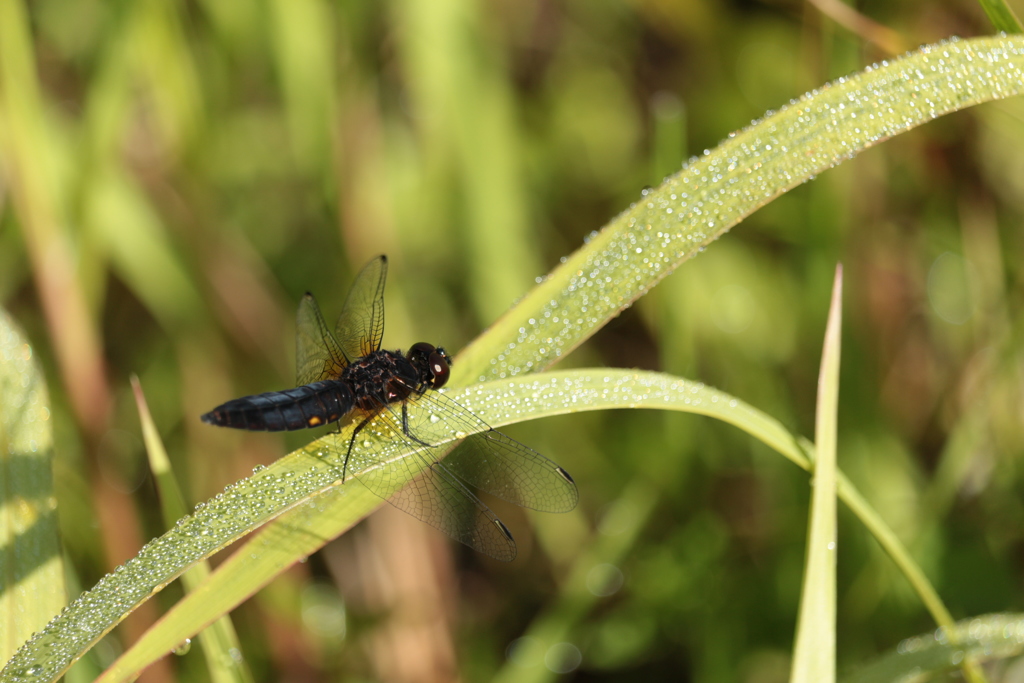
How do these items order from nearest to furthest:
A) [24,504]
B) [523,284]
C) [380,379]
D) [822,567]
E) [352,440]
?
[822,567] → [24,504] → [352,440] → [380,379] → [523,284]

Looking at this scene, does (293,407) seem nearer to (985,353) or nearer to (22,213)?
(22,213)

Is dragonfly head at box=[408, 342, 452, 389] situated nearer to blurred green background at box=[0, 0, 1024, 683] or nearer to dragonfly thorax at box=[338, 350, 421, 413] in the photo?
dragonfly thorax at box=[338, 350, 421, 413]

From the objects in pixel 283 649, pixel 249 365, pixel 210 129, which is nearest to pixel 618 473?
A: pixel 283 649

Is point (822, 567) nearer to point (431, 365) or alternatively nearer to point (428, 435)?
point (428, 435)

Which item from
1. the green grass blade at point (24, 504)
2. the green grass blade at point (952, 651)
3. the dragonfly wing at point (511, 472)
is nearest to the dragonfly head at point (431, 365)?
the dragonfly wing at point (511, 472)

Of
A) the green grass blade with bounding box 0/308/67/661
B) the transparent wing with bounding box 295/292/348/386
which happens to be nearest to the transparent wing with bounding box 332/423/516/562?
the transparent wing with bounding box 295/292/348/386

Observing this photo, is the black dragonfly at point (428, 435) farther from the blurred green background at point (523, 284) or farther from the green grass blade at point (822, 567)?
the blurred green background at point (523, 284)

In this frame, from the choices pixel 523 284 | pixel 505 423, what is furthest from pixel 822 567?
pixel 523 284
